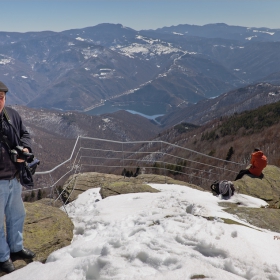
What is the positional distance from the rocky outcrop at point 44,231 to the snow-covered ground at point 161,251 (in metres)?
0.31

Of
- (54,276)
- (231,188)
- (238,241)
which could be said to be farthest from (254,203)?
(54,276)

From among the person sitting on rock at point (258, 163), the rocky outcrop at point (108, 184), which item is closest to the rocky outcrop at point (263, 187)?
the person sitting on rock at point (258, 163)

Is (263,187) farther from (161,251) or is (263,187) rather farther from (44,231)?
(44,231)

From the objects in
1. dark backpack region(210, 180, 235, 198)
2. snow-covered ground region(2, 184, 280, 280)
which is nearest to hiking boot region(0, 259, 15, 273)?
snow-covered ground region(2, 184, 280, 280)

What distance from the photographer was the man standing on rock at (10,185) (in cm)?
486

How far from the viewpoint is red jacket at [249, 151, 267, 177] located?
40.0ft

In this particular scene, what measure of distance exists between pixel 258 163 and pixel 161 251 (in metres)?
8.74

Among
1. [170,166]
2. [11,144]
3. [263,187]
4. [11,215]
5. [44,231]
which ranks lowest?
[170,166]

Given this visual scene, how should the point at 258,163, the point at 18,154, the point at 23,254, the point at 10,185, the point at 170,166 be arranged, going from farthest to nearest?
the point at 170,166 → the point at 258,163 → the point at 23,254 → the point at 10,185 → the point at 18,154

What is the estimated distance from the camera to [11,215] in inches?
210

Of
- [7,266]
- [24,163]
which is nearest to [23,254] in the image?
[7,266]

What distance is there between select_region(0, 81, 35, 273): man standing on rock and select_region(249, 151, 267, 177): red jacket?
32.0 ft

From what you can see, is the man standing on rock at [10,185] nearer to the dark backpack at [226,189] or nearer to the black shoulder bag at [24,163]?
the black shoulder bag at [24,163]

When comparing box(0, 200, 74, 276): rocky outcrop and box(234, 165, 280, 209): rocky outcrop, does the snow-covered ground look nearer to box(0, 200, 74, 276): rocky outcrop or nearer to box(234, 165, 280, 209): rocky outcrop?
box(0, 200, 74, 276): rocky outcrop
